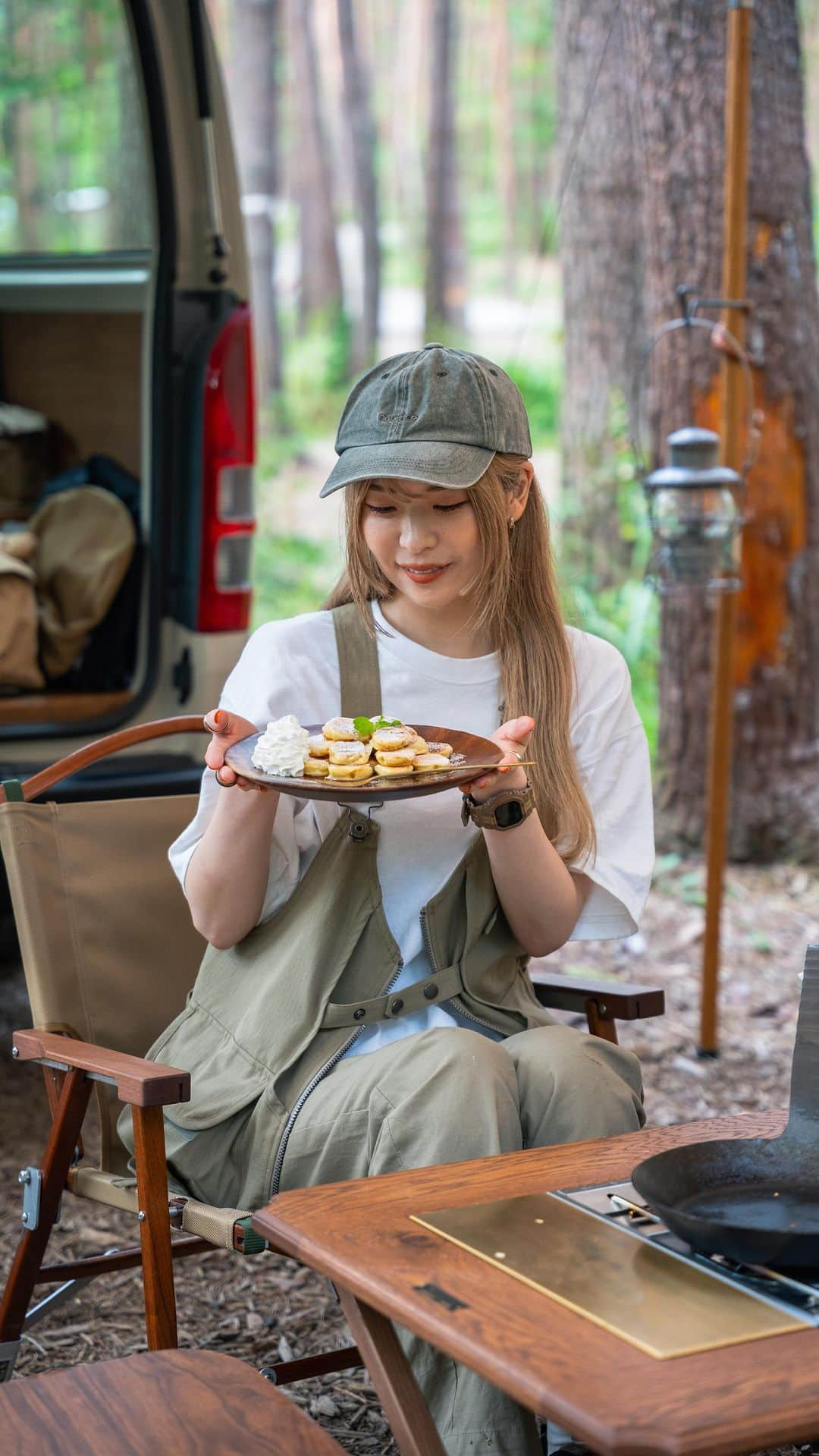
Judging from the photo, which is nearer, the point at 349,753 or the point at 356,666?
the point at 349,753

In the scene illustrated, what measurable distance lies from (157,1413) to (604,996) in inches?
45.9

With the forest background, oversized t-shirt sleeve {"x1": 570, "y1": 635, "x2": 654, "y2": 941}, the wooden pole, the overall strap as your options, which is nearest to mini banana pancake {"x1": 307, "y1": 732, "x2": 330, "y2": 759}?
the overall strap

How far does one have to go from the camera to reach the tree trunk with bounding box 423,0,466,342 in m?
15.5

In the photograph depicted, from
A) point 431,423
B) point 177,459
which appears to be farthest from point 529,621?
point 177,459

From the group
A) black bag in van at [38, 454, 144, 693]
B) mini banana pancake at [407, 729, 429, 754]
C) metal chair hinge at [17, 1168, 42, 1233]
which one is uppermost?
black bag in van at [38, 454, 144, 693]

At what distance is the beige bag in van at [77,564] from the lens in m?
3.71

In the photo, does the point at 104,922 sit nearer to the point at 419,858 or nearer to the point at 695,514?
the point at 419,858

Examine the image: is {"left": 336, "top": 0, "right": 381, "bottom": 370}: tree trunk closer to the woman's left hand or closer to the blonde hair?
the blonde hair

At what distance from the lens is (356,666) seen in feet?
7.67

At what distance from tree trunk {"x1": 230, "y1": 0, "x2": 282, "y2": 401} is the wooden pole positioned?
34.8 feet

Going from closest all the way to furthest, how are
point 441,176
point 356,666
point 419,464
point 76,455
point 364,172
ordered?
point 419,464 < point 356,666 < point 76,455 < point 364,172 < point 441,176

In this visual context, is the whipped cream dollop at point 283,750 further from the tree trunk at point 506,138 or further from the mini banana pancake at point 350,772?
the tree trunk at point 506,138

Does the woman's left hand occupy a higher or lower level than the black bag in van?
lower

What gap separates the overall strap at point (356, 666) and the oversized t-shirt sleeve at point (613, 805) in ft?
0.97
